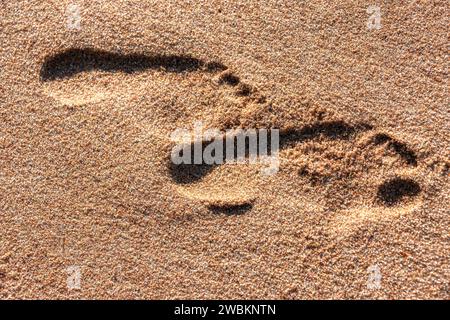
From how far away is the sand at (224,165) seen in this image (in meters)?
1.73

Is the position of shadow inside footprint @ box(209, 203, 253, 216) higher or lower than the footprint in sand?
lower

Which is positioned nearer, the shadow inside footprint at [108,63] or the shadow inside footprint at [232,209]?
the shadow inside footprint at [232,209]

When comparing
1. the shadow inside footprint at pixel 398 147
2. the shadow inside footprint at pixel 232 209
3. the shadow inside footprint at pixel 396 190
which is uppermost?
the shadow inside footprint at pixel 398 147

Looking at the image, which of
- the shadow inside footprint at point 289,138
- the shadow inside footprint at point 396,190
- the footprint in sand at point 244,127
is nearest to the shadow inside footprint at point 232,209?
the footprint in sand at point 244,127

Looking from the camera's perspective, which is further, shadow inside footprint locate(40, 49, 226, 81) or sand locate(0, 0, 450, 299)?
shadow inside footprint locate(40, 49, 226, 81)

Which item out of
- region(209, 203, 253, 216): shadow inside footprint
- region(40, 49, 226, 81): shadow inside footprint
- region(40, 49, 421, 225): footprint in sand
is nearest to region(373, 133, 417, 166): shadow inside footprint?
region(40, 49, 421, 225): footprint in sand

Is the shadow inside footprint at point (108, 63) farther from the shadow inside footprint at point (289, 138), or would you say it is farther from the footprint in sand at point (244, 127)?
the shadow inside footprint at point (289, 138)

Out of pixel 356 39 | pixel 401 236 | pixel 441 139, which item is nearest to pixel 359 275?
pixel 401 236

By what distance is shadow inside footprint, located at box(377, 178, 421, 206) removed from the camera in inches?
68.7

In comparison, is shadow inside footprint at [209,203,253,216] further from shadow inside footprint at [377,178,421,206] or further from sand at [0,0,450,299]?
shadow inside footprint at [377,178,421,206]

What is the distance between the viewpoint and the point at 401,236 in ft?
5.65

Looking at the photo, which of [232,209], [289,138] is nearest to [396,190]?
[289,138]

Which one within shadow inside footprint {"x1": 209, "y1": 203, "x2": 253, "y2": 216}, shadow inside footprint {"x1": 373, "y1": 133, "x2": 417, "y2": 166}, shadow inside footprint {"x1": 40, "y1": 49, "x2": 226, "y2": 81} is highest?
shadow inside footprint {"x1": 40, "y1": 49, "x2": 226, "y2": 81}

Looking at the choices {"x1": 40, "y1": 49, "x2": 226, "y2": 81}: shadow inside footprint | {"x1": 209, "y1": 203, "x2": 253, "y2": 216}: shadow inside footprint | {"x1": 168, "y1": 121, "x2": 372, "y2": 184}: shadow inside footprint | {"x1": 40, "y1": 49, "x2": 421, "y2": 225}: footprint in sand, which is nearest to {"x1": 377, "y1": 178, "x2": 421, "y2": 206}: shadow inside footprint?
{"x1": 40, "y1": 49, "x2": 421, "y2": 225}: footprint in sand
